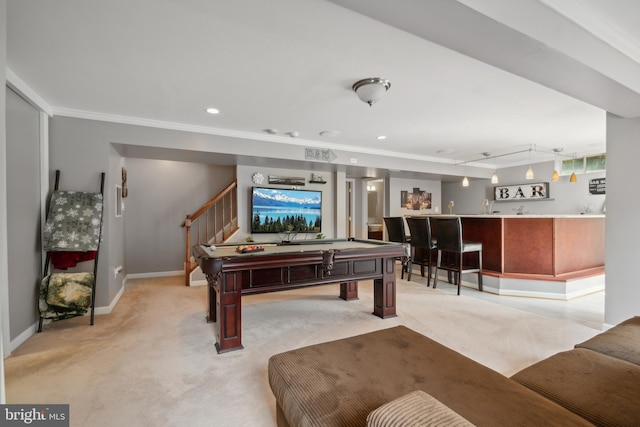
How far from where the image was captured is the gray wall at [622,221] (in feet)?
9.21

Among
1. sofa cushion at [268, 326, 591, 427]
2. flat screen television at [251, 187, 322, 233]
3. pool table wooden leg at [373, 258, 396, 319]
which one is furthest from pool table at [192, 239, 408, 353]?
flat screen television at [251, 187, 322, 233]

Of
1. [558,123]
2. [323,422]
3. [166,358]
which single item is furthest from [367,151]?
[323,422]

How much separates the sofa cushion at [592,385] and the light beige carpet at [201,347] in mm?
867

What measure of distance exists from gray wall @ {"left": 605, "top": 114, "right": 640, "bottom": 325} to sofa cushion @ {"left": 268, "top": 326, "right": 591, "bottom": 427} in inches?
104

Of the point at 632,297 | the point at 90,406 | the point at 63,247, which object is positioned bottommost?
the point at 90,406

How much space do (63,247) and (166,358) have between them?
1761 mm

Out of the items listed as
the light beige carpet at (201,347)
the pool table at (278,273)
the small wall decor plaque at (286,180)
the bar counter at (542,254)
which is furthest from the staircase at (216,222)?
the bar counter at (542,254)

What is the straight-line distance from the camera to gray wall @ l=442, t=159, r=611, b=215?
241 inches

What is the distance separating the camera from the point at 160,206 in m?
5.73

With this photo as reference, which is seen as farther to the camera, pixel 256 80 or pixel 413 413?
pixel 256 80

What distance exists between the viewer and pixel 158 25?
1.94 m

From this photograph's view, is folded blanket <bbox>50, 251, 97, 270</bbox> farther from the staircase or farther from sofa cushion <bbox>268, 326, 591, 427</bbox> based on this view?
sofa cushion <bbox>268, 326, 591, 427</bbox>

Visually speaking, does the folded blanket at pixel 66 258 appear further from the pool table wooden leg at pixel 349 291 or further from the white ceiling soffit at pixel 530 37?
the white ceiling soffit at pixel 530 37

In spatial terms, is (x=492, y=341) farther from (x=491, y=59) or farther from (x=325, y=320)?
(x=491, y=59)
